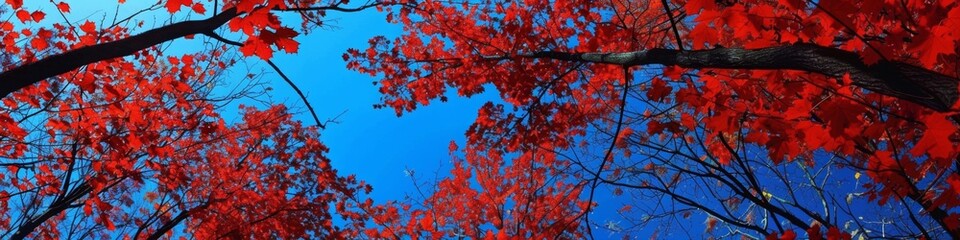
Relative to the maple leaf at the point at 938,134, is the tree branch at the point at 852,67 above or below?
above

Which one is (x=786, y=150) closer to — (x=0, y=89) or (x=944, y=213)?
(x=944, y=213)

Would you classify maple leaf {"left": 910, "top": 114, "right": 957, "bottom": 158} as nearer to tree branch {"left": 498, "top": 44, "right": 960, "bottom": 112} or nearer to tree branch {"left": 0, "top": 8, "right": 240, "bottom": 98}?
tree branch {"left": 498, "top": 44, "right": 960, "bottom": 112}

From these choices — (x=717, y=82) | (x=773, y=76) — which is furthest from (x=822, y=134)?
(x=717, y=82)

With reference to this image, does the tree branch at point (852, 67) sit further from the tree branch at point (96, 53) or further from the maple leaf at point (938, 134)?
the tree branch at point (96, 53)

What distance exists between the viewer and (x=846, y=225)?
26.6ft

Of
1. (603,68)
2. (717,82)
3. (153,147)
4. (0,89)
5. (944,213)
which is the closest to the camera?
(0,89)

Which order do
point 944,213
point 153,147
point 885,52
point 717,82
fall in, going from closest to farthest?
point 885,52, point 717,82, point 944,213, point 153,147

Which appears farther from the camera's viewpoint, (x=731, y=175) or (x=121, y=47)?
(x=731, y=175)

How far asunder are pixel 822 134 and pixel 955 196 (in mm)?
981

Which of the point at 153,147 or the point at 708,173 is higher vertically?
the point at 153,147

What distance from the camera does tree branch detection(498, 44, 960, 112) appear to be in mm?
2283

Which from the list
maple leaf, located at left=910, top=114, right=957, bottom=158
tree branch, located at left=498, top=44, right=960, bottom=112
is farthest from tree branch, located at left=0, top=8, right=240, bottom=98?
maple leaf, located at left=910, top=114, right=957, bottom=158

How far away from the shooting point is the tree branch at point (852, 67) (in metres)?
2.28


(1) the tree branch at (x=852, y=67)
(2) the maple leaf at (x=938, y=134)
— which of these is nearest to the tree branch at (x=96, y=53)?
(1) the tree branch at (x=852, y=67)
